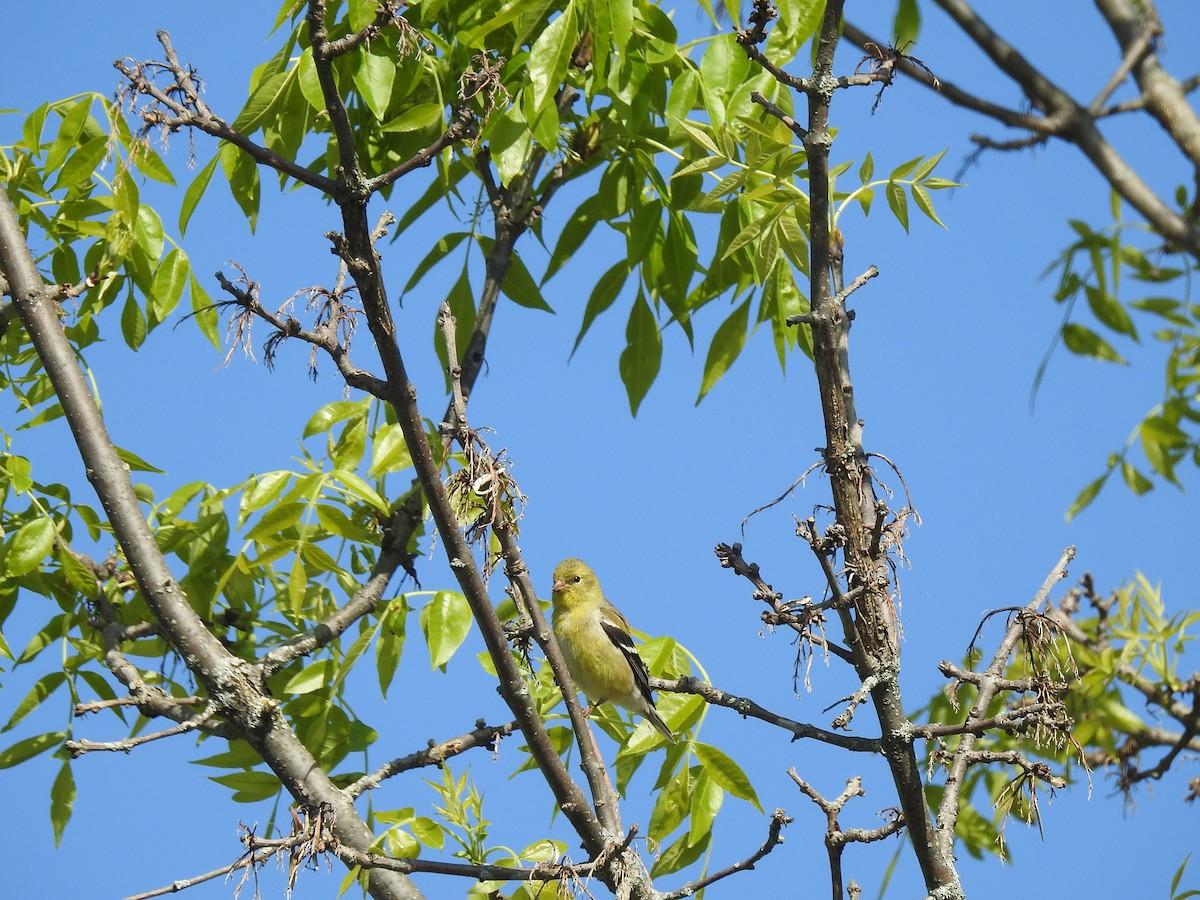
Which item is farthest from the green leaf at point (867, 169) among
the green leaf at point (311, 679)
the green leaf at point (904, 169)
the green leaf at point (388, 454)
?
the green leaf at point (311, 679)

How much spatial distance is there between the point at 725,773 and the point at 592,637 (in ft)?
9.62

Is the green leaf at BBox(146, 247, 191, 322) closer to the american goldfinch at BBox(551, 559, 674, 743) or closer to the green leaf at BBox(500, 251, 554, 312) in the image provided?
the green leaf at BBox(500, 251, 554, 312)

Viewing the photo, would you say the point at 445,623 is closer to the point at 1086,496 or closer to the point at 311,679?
the point at 311,679

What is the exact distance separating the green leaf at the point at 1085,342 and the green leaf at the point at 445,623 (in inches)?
81.0

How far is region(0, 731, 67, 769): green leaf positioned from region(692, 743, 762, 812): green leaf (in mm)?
2274

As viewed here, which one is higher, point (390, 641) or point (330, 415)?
point (330, 415)

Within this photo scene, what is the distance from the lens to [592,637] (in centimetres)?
662

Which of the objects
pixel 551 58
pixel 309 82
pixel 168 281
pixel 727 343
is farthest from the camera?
pixel 168 281

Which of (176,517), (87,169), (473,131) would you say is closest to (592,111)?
(473,131)

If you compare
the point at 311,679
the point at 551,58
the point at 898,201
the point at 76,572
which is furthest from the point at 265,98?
the point at 898,201

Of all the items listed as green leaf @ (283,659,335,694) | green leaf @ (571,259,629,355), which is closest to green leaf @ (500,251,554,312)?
green leaf @ (571,259,629,355)

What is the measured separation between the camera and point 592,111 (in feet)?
14.6

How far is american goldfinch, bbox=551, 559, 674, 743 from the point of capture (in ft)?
21.1

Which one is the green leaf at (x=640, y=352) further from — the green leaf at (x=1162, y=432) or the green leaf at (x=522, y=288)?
the green leaf at (x=1162, y=432)
